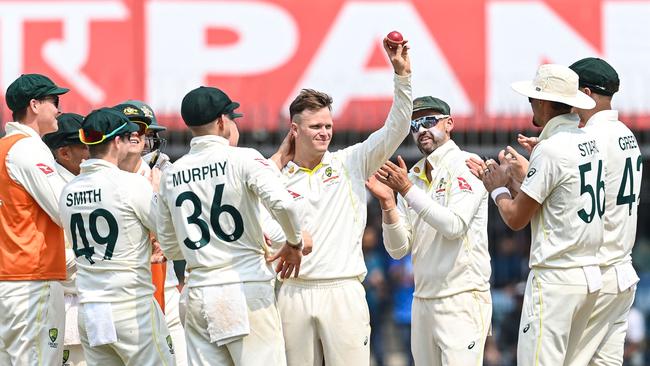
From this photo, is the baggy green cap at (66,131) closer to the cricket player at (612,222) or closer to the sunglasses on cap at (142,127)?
the sunglasses on cap at (142,127)

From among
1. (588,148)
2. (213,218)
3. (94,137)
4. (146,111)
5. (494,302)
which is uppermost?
(146,111)

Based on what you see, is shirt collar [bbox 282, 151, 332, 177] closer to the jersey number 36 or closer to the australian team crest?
the jersey number 36

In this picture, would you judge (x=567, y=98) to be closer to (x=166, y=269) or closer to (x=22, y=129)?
(x=166, y=269)

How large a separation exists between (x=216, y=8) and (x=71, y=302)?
7.24 meters

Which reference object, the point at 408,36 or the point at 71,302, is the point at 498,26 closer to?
the point at 408,36

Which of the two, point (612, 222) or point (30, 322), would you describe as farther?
point (30, 322)

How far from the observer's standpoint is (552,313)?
24.8 ft

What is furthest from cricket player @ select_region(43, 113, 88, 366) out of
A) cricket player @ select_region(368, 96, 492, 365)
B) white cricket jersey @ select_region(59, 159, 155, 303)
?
cricket player @ select_region(368, 96, 492, 365)

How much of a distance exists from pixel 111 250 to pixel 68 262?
2.96 feet

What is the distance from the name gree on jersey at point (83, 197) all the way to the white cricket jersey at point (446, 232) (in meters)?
2.07

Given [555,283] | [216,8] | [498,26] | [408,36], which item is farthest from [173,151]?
[555,283]

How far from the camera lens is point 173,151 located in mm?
14711

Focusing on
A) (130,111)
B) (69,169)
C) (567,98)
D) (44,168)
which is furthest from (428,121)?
(44,168)

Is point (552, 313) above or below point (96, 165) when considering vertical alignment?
below
